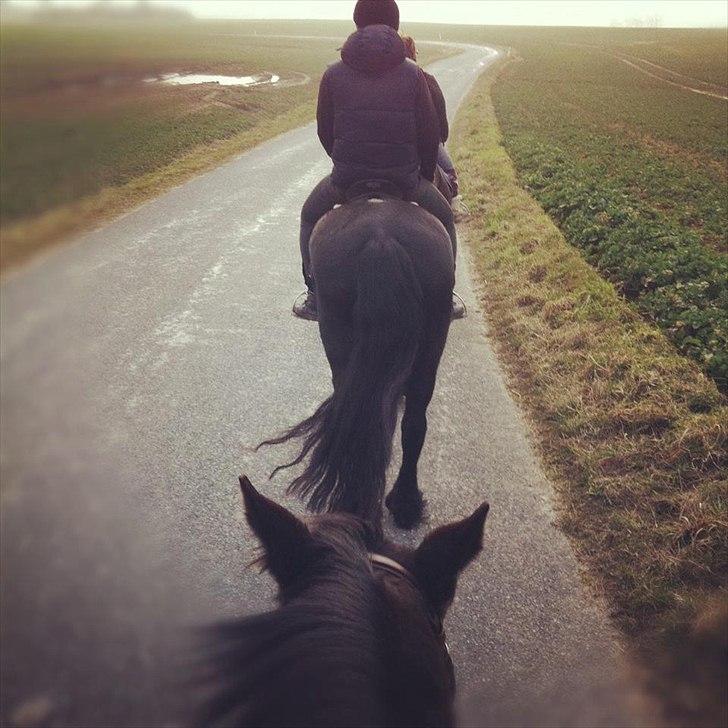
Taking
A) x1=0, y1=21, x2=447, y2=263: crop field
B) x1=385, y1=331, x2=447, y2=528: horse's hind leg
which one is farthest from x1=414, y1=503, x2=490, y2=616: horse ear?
x1=385, y1=331, x2=447, y2=528: horse's hind leg

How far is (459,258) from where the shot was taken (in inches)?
340

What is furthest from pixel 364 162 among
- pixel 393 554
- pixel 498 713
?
pixel 498 713

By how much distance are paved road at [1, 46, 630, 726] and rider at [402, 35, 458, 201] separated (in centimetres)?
180

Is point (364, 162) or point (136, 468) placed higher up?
point (364, 162)

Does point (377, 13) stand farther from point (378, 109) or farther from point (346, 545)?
point (346, 545)

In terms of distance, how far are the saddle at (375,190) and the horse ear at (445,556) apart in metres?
1.97

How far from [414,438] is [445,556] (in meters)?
1.81

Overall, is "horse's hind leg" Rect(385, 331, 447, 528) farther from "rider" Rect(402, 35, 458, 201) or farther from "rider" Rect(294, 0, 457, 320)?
"rider" Rect(402, 35, 458, 201)

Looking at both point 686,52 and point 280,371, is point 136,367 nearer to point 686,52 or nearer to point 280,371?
point 280,371

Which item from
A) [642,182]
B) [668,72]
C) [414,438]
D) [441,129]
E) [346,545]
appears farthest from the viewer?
[668,72]

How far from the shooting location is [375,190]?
3.08 metres

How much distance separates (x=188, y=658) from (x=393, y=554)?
2.41ft

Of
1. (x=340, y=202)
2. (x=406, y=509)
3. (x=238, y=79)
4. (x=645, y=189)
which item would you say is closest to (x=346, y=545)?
(x=406, y=509)

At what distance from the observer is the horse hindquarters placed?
2.65m
